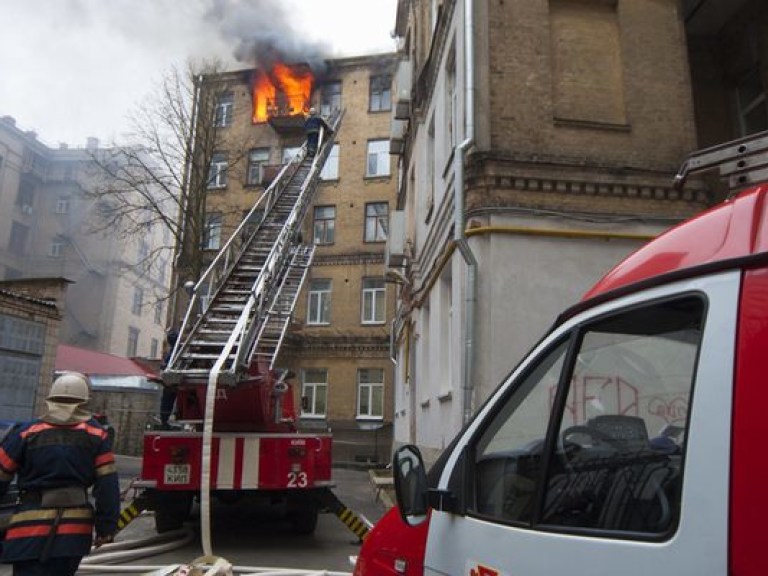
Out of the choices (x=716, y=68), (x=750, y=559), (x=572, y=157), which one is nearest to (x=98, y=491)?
(x=750, y=559)

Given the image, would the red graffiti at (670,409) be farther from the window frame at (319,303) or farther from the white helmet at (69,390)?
the window frame at (319,303)

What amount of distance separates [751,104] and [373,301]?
15975 mm

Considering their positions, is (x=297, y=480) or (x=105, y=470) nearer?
(x=105, y=470)

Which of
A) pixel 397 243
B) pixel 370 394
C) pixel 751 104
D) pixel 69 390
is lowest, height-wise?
pixel 69 390

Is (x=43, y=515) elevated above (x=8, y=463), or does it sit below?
below

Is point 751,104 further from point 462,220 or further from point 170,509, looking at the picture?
point 170,509

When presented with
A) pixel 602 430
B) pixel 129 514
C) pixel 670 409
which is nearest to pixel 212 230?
pixel 129 514

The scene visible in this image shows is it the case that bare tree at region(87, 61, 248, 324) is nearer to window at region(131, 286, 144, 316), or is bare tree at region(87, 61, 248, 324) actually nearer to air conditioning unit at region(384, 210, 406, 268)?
air conditioning unit at region(384, 210, 406, 268)

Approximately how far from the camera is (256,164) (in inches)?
1057

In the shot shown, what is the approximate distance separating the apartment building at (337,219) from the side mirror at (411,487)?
19.1 m

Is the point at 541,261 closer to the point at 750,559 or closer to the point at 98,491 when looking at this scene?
the point at 98,491

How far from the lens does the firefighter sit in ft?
11.3

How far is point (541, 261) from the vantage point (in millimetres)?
7676

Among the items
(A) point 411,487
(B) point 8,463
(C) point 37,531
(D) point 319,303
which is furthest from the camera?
(D) point 319,303
